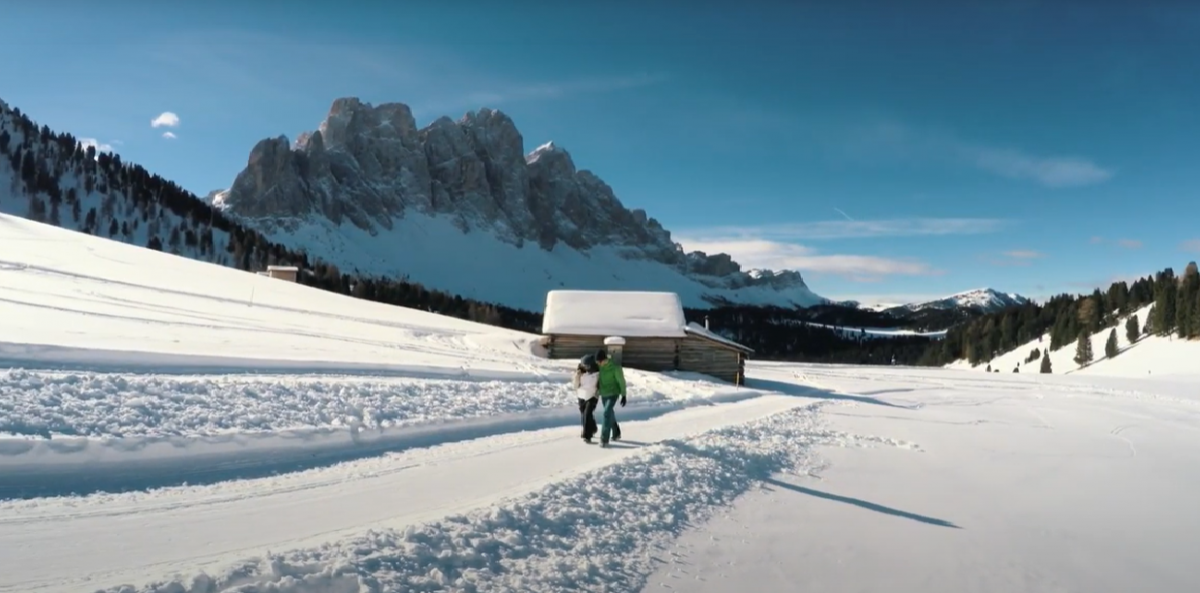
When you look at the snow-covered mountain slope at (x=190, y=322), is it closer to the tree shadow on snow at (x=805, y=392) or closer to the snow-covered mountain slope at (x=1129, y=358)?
the tree shadow on snow at (x=805, y=392)

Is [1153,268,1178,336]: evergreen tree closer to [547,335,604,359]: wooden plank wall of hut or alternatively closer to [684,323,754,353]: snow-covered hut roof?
[684,323,754,353]: snow-covered hut roof

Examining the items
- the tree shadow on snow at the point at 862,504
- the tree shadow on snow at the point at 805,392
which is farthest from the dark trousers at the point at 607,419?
the tree shadow on snow at the point at 805,392

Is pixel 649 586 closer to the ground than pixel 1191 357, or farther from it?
closer to the ground

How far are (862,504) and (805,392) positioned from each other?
30.0 meters

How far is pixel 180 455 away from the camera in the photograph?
31.2 ft

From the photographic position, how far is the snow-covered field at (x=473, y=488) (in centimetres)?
627

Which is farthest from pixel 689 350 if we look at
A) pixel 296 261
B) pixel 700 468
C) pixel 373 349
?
pixel 296 261

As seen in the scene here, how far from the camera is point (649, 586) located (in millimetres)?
6320

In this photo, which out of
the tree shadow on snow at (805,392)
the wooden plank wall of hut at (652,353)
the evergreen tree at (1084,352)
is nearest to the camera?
the tree shadow on snow at (805,392)

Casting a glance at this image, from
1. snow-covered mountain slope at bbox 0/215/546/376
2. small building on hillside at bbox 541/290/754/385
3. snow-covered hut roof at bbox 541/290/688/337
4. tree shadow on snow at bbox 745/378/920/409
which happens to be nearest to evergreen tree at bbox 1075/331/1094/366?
tree shadow on snow at bbox 745/378/920/409

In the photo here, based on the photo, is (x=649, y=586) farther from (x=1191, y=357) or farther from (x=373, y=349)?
(x=1191, y=357)

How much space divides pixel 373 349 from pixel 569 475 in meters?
15.9

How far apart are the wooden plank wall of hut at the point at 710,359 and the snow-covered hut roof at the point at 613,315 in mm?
1234

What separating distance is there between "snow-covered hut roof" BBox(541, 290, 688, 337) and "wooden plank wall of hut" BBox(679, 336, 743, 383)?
4.05 feet
